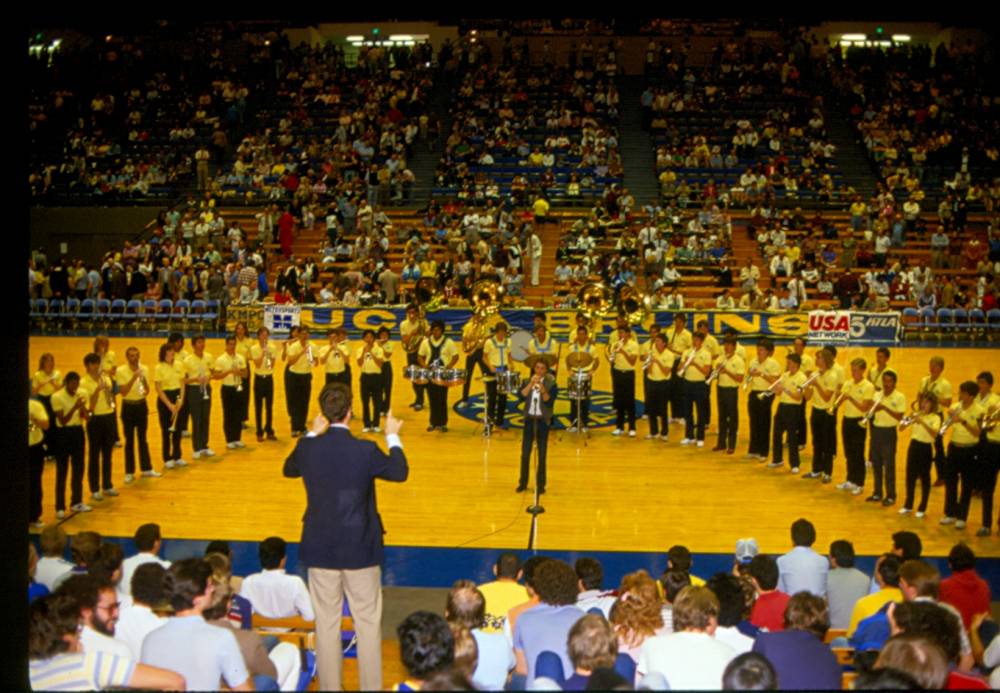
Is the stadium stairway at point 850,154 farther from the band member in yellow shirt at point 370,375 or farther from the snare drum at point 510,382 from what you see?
the snare drum at point 510,382

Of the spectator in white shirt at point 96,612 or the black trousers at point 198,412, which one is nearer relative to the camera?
the spectator in white shirt at point 96,612

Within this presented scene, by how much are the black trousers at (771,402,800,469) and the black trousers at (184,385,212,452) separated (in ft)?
23.2

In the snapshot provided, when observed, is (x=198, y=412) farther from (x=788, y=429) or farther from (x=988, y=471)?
(x=988, y=471)

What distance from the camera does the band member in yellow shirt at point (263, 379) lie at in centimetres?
1390

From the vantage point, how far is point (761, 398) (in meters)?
13.2

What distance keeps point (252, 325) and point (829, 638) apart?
17.4m

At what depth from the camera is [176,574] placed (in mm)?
5332

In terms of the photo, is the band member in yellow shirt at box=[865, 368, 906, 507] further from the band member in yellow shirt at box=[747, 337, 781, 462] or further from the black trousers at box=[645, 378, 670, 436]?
the black trousers at box=[645, 378, 670, 436]

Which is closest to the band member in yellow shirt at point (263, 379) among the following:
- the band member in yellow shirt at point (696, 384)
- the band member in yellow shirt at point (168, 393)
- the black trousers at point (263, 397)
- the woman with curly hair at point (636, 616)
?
the black trousers at point (263, 397)

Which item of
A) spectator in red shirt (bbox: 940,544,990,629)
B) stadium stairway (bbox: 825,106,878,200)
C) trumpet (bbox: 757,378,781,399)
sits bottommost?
spectator in red shirt (bbox: 940,544,990,629)

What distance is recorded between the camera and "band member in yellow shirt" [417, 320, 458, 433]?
1446 centimetres

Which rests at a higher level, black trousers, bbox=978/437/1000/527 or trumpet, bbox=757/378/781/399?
trumpet, bbox=757/378/781/399

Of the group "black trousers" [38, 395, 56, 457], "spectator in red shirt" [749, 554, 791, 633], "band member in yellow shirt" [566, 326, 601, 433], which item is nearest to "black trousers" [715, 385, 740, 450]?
"band member in yellow shirt" [566, 326, 601, 433]

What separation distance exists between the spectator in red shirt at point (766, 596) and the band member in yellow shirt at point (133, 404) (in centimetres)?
748
